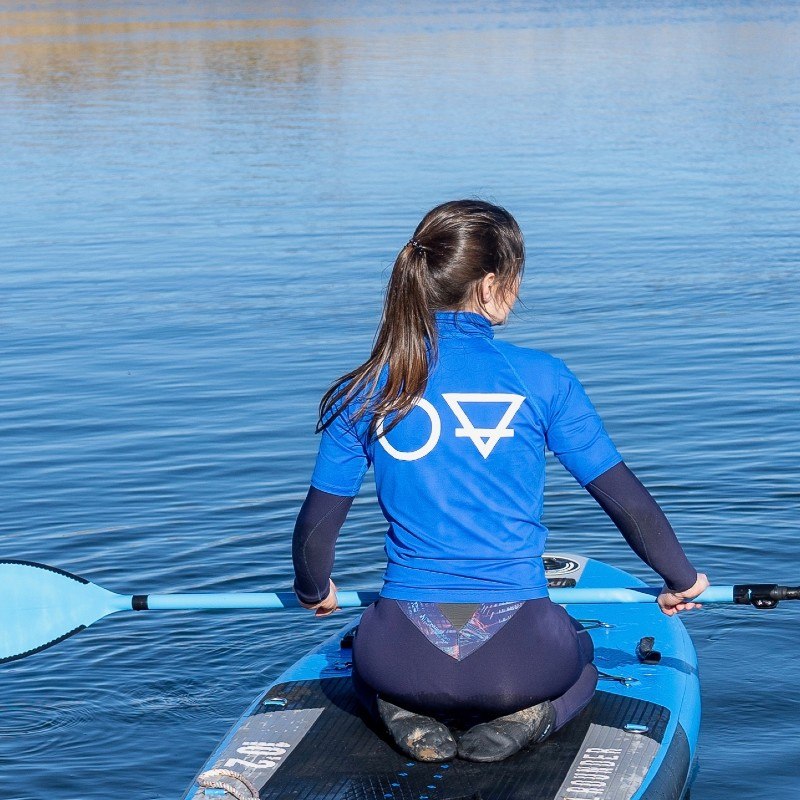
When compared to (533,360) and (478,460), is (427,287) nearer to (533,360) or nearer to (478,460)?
(533,360)

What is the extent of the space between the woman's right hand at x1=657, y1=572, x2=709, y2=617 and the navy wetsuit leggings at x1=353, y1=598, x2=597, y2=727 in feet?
1.08

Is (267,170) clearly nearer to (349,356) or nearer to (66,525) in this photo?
(349,356)

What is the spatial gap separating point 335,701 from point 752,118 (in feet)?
64.0

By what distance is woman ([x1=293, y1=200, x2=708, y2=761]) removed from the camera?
10.8ft

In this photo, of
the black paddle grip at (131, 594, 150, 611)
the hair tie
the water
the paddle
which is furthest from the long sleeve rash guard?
the water

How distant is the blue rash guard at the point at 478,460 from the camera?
3.28 metres

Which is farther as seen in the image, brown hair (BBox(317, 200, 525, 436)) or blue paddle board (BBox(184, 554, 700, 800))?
blue paddle board (BBox(184, 554, 700, 800))

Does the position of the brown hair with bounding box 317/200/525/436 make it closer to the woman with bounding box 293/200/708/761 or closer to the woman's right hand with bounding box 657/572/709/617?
the woman with bounding box 293/200/708/761

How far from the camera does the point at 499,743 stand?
3453 millimetres

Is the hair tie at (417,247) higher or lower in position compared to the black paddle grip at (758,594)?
higher

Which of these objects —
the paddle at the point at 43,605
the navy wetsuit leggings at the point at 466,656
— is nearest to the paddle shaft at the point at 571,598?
the paddle at the point at 43,605

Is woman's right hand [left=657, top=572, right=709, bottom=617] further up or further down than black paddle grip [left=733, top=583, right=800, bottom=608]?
further up

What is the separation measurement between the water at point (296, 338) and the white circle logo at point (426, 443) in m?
1.98

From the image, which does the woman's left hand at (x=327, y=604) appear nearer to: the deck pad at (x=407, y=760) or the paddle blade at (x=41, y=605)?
the deck pad at (x=407, y=760)
